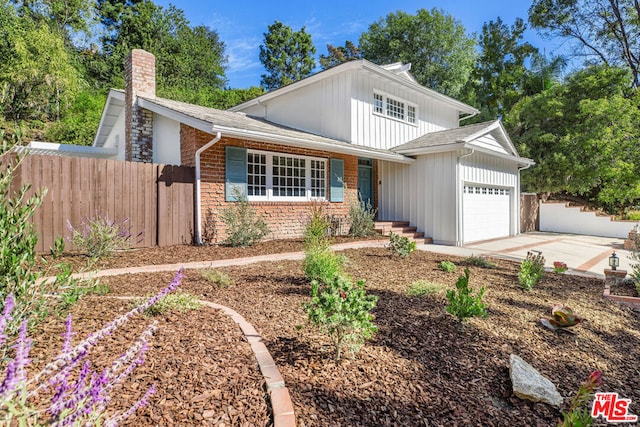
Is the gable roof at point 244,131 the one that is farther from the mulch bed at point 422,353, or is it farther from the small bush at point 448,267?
the small bush at point 448,267

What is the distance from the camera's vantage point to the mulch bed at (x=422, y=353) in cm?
216

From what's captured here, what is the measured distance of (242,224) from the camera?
25.9ft

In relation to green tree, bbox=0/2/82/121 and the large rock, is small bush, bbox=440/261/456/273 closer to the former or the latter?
the large rock

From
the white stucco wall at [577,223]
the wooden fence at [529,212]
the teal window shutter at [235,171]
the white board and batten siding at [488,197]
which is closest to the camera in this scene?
the teal window shutter at [235,171]

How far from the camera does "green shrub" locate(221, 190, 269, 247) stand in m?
7.79

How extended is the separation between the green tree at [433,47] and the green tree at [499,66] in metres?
1.08

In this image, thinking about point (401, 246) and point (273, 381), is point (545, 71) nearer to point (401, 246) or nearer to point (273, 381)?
point (401, 246)

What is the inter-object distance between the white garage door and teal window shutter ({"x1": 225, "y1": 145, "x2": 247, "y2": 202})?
21.8ft

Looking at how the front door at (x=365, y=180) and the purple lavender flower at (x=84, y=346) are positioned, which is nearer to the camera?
the purple lavender flower at (x=84, y=346)

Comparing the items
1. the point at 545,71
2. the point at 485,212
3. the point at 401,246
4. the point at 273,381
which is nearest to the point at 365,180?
the point at 485,212

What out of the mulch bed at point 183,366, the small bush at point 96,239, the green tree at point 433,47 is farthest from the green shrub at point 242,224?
the green tree at point 433,47

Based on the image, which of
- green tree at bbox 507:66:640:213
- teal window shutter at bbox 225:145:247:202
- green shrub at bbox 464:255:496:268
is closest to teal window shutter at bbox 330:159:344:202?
teal window shutter at bbox 225:145:247:202

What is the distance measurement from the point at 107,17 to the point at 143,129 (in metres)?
21.9

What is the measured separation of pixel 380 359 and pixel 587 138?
1713cm
